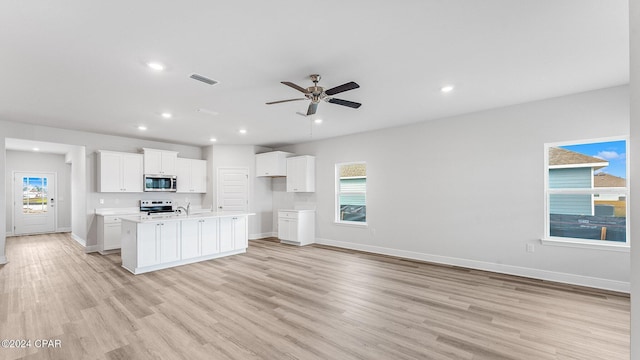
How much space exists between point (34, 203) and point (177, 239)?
23.1ft

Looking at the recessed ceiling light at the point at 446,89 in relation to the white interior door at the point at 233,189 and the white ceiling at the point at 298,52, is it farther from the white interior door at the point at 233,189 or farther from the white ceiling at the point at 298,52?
the white interior door at the point at 233,189

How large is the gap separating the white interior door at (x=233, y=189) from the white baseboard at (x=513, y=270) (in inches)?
136

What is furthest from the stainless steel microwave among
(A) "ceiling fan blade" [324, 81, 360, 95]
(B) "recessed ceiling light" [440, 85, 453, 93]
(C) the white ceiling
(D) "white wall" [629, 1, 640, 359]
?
(D) "white wall" [629, 1, 640, 359]

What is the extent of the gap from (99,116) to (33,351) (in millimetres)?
3841

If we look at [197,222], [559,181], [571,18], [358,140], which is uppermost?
[571,18]

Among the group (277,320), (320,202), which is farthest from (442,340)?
(320,202)

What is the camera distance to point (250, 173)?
26.0 feet

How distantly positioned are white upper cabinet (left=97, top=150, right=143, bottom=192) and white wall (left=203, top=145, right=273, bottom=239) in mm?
1659

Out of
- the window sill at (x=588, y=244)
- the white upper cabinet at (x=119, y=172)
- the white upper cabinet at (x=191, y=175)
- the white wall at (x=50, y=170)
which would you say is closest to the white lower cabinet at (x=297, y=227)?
the white upper cabinet at (x=191, y=175)

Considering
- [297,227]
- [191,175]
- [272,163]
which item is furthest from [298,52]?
[191,175]

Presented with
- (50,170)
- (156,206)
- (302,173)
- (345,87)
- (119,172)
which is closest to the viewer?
(345,87)

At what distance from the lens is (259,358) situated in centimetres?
233

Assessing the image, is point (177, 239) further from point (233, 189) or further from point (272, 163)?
point (272, 163)

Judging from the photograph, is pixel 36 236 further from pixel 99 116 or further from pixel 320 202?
pixel 320 202
